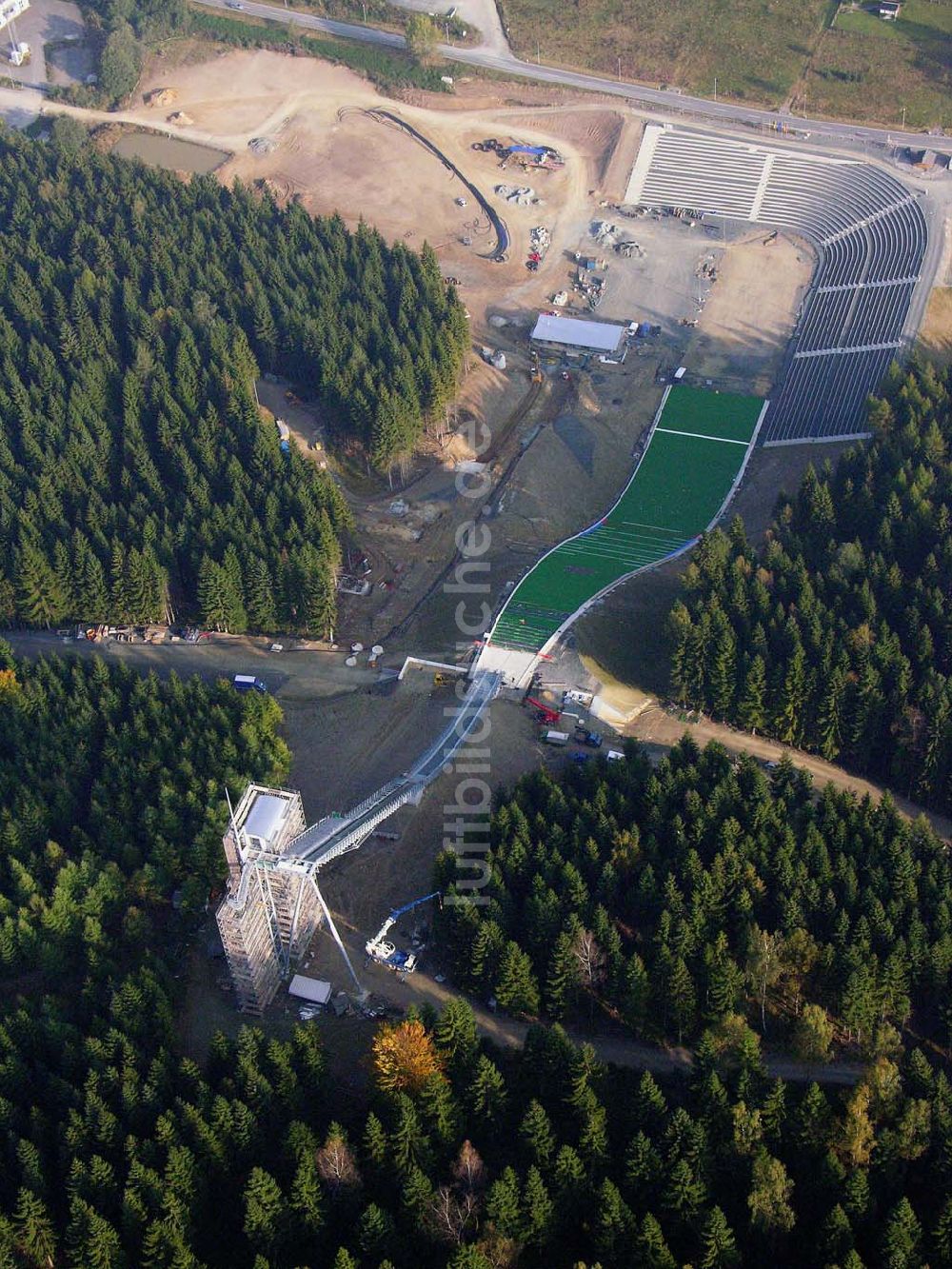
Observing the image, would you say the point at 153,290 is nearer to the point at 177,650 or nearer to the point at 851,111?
the point at 177,650

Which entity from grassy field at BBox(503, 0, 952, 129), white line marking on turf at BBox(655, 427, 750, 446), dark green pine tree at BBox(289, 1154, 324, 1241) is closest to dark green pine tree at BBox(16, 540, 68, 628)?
white line marking on turf at BBox(655, 427, 750, 446)

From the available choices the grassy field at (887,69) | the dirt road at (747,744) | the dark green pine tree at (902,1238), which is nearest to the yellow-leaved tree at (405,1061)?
the dark green pine tree at (902,1238)

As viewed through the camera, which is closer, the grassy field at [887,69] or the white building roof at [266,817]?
the white building roof at [266,817]

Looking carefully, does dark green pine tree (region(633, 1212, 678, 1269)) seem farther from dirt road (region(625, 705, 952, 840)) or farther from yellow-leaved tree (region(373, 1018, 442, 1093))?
dirt road (region(625, 705, 952, 840))

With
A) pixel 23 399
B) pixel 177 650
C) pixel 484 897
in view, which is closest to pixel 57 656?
pixel 177 650

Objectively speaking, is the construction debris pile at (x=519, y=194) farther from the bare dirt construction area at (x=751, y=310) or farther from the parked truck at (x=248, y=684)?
the parked truck at (x=248, y=684)

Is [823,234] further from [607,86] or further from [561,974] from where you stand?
[561,974]

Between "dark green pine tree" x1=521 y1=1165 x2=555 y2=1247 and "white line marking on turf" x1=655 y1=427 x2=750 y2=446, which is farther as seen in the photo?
"white line marking on turf" x1=655 y1=427 x2=750 y2=446
